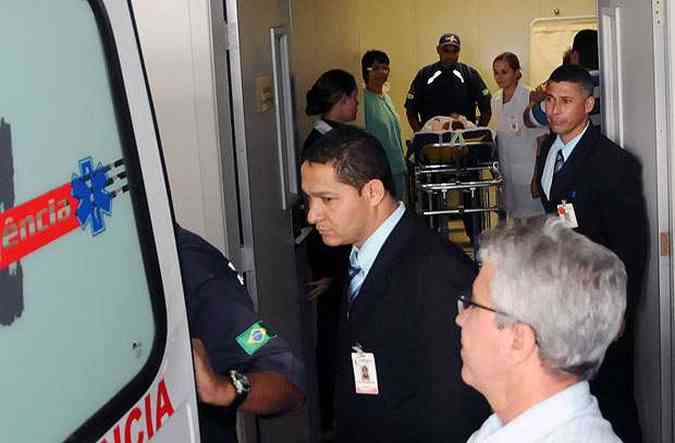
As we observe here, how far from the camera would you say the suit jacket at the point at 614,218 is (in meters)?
4.33

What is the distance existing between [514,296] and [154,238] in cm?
63

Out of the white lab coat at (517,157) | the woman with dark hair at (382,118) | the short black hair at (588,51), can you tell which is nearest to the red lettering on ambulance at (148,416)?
the short black hair at (588,51)

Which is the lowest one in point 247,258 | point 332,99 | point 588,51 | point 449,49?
point 247,258

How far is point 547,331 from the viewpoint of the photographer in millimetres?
1938

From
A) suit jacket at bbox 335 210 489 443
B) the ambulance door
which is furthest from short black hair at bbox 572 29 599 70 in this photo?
the ambulance door

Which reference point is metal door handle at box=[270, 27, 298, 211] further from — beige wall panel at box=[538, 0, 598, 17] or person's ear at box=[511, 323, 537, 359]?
beige wall panel at box=[538, 0, 598, 17]

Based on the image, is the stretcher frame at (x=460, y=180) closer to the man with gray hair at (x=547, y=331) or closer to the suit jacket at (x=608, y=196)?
the suit jacket at (x=608, y=196)

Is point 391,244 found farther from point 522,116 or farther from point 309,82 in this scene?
point 522,116

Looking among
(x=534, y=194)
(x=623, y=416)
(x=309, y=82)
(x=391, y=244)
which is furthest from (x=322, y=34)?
(x=391, y=244)

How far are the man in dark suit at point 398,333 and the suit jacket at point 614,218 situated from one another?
1.39m

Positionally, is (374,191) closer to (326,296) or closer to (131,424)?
(131,424)

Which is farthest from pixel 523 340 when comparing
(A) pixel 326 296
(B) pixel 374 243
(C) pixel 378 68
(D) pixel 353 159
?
(C) pixel 378 68

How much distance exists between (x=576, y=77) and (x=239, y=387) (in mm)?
3175

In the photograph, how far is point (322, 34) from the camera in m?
8.31
